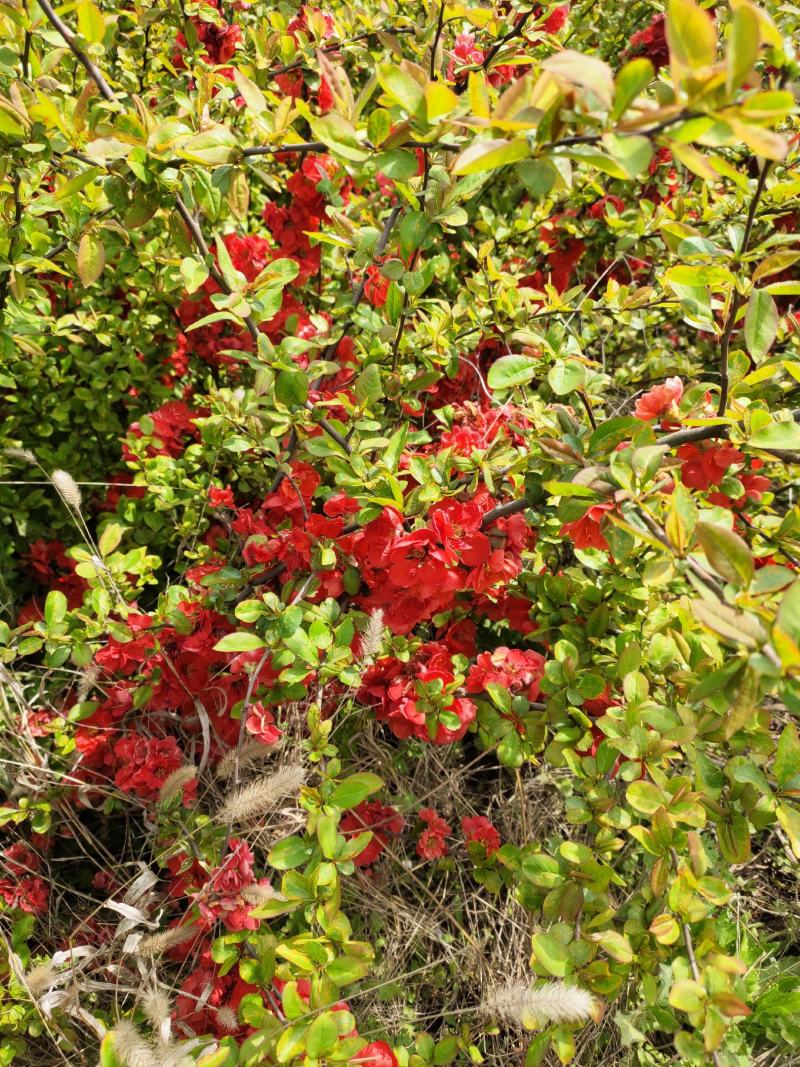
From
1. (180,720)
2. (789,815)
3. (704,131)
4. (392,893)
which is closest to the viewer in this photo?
(704,131)

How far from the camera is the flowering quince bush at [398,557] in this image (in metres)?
0.83

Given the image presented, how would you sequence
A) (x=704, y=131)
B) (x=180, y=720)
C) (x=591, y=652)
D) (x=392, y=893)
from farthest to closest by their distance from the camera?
(x=392, y=893), (x=180, y=720), (x=591, y=652), (x=704, y=131)

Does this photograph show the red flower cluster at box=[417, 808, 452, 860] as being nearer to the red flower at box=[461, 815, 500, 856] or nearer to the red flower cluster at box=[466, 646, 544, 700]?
the red flower at box=[461, 815, 500, 856]

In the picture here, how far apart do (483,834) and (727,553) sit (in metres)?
0.94

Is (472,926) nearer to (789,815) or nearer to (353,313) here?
(789,815)

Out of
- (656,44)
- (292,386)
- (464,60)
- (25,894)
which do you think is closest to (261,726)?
(292,386)

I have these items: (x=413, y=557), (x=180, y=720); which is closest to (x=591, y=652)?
(x=413, y=557)

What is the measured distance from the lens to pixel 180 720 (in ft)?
4.83

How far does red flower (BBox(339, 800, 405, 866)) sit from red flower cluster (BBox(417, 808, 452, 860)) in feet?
0.20

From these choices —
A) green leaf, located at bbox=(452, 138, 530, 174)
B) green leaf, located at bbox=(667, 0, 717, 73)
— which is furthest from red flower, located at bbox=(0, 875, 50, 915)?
green leaf, located at bbox=(667, 0, 717, 73)

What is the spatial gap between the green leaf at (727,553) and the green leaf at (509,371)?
1.28 feet

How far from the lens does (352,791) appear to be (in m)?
1.02

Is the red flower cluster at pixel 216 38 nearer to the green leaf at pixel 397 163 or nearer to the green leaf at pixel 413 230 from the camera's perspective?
the green leaf at pixel 413 230

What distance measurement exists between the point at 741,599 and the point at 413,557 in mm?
544
